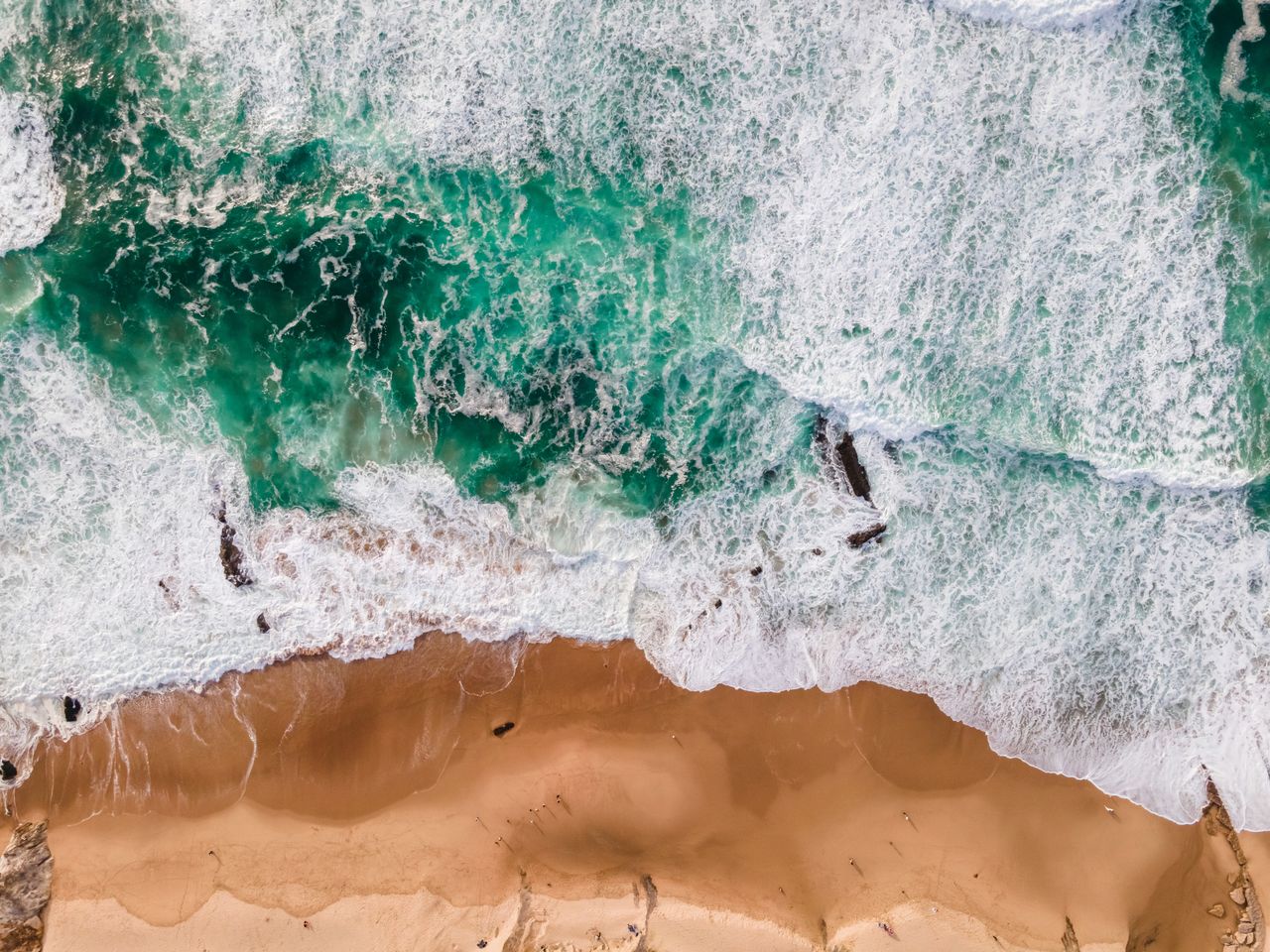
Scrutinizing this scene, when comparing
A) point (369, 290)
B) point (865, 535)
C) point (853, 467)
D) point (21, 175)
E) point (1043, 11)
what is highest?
point (1043, 11)

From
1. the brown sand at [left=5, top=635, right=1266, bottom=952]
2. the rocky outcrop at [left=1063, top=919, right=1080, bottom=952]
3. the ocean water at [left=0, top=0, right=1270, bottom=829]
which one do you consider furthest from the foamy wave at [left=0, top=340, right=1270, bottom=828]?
the rocky outcrop at [left=1063, top=919, right=1080, bottom=952]

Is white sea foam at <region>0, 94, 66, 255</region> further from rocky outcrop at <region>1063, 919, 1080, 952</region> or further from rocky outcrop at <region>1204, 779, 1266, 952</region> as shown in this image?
rocky outcrop at <region>1204, 779, 1266, 952</region>

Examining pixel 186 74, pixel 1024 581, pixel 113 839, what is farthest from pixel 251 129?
pixel 1024 581

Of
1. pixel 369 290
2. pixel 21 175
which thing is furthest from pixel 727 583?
pixel 21 175

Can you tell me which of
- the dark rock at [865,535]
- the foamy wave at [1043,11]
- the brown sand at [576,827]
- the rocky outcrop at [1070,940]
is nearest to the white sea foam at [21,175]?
the brown sand at [576,827]

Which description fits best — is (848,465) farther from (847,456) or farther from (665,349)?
(665,349)

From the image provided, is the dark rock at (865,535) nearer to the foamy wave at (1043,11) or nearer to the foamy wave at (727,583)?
the foamy wave at (727,583)

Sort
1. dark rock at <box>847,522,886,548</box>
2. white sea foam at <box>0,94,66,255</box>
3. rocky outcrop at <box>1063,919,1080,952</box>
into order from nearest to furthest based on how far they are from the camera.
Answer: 1. rocky outcrop at <box>1063,919,1080,952</box>
2. dark rock at <box>847,522,886,548</box>
3. white sea foam at <box>0,94,66,255</box>
